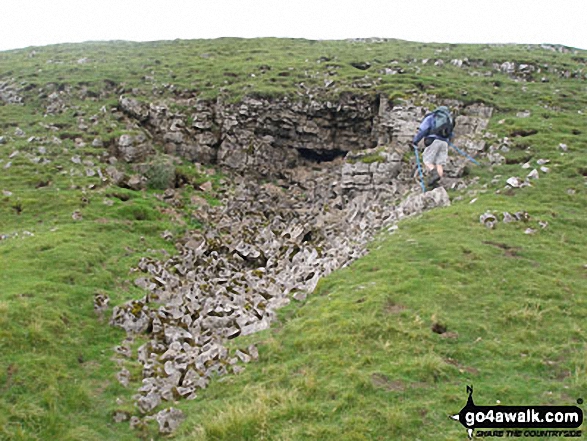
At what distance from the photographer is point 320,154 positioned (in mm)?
40219

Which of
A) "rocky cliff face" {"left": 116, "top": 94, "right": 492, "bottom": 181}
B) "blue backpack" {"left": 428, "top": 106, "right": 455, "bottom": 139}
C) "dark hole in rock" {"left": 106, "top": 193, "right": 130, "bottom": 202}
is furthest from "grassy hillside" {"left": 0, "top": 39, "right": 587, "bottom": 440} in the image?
"blue backpack" {"left": 428, "top": 106, "right": 455, "bottom": 139}

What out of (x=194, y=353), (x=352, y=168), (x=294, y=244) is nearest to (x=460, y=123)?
(x=352, y=168)

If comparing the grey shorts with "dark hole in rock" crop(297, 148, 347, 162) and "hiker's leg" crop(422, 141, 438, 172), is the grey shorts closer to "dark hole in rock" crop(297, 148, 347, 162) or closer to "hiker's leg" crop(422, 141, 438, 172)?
"hiker's leg" crop(422, 141, 438, 172)

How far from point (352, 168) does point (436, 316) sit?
745 inches

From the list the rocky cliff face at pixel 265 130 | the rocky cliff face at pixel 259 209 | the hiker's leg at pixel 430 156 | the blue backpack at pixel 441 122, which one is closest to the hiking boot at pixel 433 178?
the hiker's leg at pixel 430 156

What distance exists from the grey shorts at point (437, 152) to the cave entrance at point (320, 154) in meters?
13.3

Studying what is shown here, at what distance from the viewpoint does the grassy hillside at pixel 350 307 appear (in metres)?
10.7

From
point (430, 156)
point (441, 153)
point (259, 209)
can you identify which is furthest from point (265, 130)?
point (441, 153)

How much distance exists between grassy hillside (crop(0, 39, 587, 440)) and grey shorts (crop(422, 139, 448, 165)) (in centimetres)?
243

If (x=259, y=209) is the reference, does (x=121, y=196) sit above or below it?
above

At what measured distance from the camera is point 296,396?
10984 mm

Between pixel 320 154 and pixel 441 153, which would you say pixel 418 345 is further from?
pixel 320 154

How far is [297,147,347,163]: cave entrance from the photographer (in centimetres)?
3997

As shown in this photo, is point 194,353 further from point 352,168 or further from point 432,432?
point 352,168
